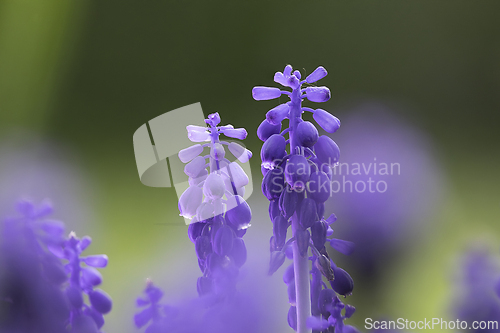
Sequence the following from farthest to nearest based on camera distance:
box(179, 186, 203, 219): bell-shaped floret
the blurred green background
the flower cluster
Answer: the blurred green background → box(179, 186, 203, 219): bell-shaped floret → the flower cluster

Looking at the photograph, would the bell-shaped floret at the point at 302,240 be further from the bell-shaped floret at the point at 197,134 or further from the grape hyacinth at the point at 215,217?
the bell-shaped floret at the point at 197,134

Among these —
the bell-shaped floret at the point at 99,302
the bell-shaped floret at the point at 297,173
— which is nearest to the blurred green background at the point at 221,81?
the bell-shaped floret at the point at 99,302

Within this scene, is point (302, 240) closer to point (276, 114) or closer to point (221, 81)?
point (276, 114)

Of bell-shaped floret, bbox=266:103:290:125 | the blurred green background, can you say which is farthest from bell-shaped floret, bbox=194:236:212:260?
the blurred green background

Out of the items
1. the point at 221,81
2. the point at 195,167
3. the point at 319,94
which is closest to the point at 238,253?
the point at 195,167

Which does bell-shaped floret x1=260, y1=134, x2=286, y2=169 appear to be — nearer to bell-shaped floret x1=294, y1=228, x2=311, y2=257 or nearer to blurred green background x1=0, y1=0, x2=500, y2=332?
bell-shaped floret x1=294, y1=228, x2=311, y2=257

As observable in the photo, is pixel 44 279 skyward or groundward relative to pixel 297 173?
groundward
